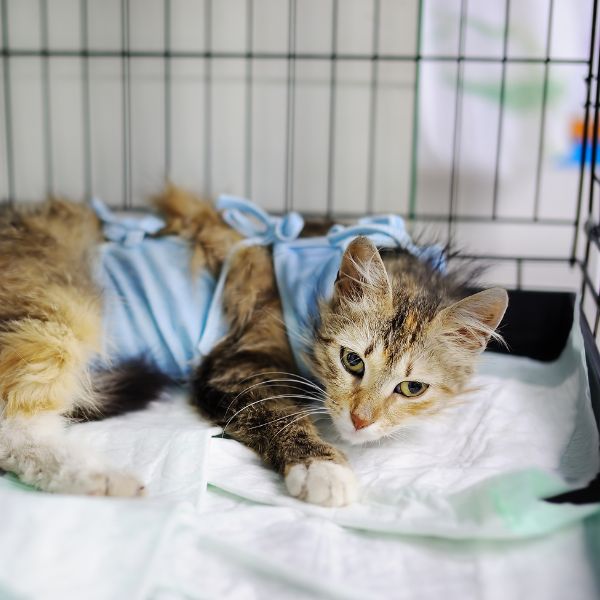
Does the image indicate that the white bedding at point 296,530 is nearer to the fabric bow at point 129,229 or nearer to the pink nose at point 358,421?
the pink nose at point 358,421

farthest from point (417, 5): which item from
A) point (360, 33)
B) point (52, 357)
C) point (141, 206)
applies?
point (52, 357)

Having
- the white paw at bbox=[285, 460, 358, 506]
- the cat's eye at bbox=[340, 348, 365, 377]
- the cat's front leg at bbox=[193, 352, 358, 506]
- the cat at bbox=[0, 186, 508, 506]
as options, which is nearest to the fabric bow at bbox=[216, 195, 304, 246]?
the cat at bbox=[0, 186, 508, 506]

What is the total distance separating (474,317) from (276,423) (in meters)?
0.51

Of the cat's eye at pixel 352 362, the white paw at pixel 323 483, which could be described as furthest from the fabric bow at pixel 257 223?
the white paw at pixel 323 483

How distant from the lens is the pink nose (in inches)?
65.1

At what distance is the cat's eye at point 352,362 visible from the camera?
1.74 m

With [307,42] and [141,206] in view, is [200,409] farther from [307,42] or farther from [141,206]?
[307,42]

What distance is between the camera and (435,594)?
128cm

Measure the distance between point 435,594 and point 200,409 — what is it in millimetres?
892

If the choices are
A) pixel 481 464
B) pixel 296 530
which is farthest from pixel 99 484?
pixel 481 464

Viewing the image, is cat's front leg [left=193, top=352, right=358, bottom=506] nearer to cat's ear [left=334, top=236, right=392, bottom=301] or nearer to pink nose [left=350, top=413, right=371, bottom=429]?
pink nose [left=350, top=413, right=371, bottom=429]

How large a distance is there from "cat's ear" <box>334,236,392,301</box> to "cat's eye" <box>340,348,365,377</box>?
0.13m

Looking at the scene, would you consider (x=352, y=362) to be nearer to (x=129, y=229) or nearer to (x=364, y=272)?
(x=364, y=272)

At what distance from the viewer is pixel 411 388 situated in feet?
5.68
